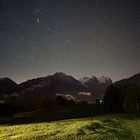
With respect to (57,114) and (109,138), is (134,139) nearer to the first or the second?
(109,138)

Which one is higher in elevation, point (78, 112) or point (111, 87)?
point (111, 87)

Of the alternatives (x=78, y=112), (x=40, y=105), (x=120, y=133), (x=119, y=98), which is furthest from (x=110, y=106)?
(x=120, y=133)

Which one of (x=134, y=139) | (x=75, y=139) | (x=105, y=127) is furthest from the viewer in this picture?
(x=105, y=127)

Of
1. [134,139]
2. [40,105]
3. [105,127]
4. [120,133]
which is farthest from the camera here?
[40,105]

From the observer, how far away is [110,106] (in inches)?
3401

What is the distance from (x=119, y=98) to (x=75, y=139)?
186 feet

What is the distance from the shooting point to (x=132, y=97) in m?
83.7

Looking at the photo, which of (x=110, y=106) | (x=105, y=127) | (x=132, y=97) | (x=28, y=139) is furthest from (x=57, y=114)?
(x=28, y=139)

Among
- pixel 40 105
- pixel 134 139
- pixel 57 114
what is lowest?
pixel 134 139

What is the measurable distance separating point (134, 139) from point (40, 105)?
87.8m

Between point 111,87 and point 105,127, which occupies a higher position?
point 111,87

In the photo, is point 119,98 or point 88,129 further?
point 119,98

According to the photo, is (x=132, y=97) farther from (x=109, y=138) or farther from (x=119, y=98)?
(x=109, y=138)

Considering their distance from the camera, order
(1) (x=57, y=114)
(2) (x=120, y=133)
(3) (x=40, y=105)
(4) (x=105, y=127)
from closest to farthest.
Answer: (2) (x=120, y=133), (4) (x=105, y=127), (1) (x=57, y=114), (3) (x=40, y=105)
